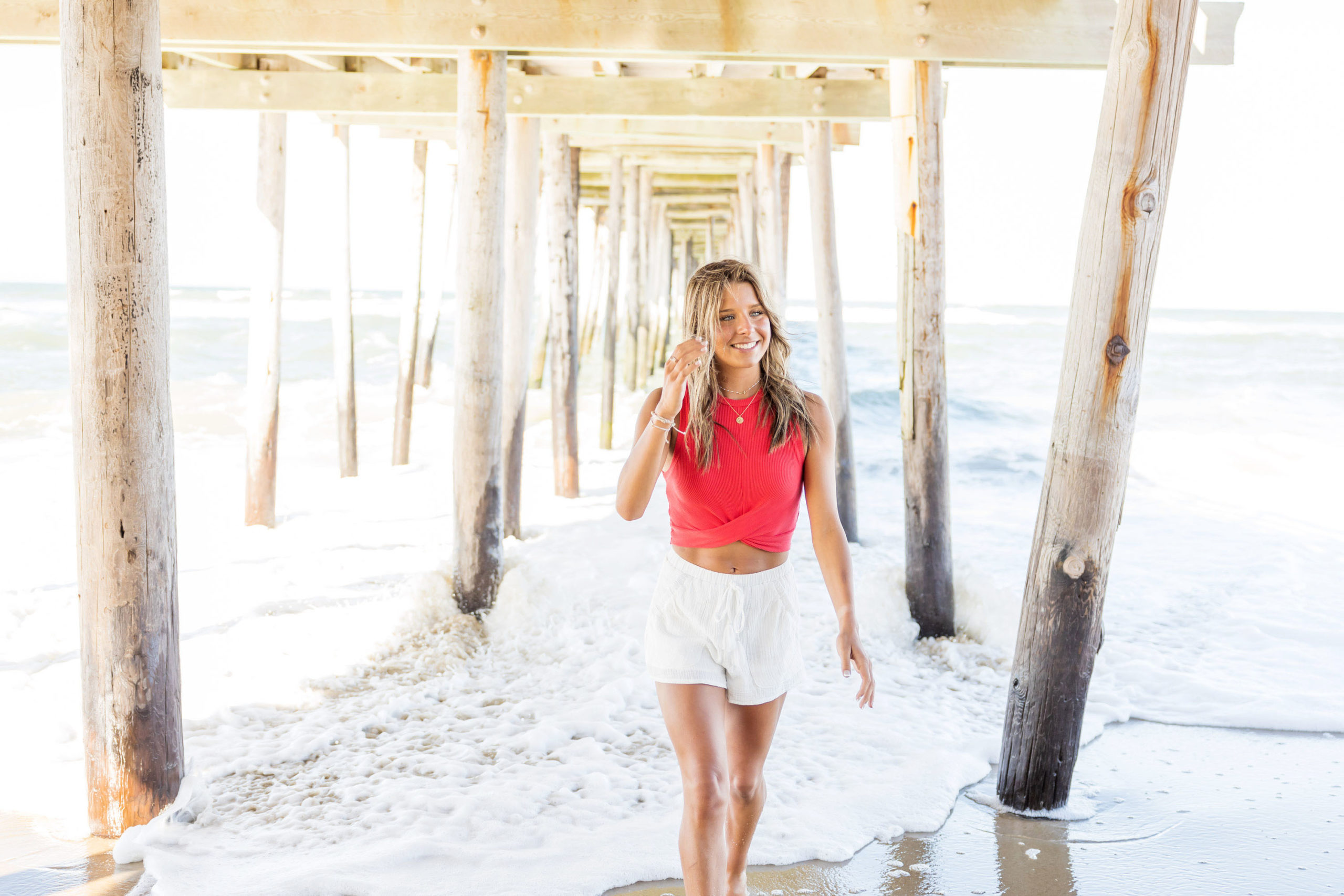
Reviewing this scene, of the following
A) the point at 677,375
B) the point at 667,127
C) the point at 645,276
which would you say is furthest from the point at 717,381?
the point at 645,276

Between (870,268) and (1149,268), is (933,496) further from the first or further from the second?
(870,268)

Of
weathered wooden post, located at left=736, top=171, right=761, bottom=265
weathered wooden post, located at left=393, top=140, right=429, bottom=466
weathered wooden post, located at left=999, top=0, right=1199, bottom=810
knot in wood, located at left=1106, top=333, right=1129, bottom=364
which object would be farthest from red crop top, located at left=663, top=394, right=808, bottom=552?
weathered wooden post, located at left=736, top=171, right=761, bottom=265

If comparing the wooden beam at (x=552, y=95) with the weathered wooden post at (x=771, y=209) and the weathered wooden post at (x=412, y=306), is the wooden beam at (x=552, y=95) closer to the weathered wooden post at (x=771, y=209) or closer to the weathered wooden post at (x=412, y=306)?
the weathered wooden post at (x=771, y=209)

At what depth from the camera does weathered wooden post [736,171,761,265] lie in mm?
12977

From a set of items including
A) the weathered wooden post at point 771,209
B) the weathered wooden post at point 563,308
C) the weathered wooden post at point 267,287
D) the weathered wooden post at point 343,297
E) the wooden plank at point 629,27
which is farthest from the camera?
the weathered wooden post at point 771,209

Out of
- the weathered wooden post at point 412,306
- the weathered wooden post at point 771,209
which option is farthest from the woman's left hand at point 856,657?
the weathered wooden post at point 412,306

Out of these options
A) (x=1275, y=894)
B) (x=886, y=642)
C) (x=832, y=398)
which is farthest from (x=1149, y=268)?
(x=832, y=398)

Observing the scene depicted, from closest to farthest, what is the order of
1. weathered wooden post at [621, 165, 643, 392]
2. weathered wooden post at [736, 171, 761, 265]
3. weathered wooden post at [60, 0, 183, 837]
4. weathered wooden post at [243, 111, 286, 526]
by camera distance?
weathered wooden post at [60, 0, 183, 837], weathered wooden post at [243, 111, 286, 526], weathered wooden post at [621, 165, 643, 392], weathered wooden post at [736, 171, 761, 265]

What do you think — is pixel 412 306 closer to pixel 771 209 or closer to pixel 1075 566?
pixel 771 209

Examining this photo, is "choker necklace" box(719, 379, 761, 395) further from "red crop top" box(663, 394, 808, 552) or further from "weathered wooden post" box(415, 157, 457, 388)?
"weathered wooden post" box(415, 157, 457, 388)

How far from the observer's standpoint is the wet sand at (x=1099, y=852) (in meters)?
2.72

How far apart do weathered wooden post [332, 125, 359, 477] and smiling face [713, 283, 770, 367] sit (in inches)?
291

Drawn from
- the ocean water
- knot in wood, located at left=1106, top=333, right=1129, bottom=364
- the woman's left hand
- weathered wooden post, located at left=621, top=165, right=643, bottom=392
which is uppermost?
weathered wooden post, located at left=621, top=165, right=643, bottom=392

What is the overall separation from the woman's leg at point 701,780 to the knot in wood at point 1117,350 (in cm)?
160
